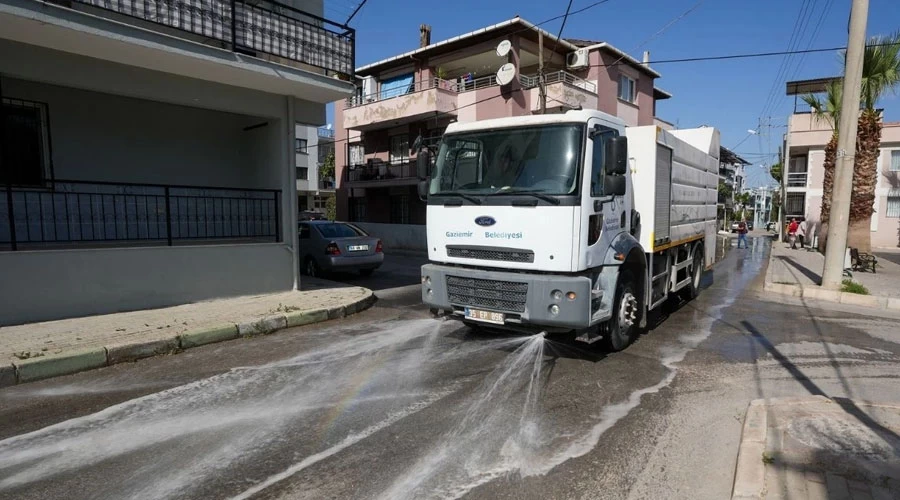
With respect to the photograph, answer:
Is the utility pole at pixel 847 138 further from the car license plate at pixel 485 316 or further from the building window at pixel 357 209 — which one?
the building window at pixel 357 209

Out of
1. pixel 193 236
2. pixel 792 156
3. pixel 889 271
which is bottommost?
pixel 889 271

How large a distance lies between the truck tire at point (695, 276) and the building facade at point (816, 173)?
69.2 ft

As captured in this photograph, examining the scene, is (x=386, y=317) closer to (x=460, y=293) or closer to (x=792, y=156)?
(x=460, y=293)

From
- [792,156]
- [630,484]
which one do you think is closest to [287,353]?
[630,484]

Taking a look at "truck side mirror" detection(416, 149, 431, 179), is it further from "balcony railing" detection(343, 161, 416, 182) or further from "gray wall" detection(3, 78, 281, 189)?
"balcony railing" detection(343, 161, 416, 182)

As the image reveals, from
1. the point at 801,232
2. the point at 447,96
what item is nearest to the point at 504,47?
the point at 447,96

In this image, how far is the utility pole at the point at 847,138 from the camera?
1084cm

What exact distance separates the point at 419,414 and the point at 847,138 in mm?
11430

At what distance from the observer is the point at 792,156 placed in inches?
1462

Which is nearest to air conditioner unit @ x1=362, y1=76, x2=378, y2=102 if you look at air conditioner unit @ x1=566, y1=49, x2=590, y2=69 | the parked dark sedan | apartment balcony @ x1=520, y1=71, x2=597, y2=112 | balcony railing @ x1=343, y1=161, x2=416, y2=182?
balcony railing @ x1=343, y1=161, x2=416, y2=182

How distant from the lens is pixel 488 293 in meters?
5.95

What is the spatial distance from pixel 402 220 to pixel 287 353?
67.8ft

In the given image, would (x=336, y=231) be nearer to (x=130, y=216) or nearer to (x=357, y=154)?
(x=130, y=216)

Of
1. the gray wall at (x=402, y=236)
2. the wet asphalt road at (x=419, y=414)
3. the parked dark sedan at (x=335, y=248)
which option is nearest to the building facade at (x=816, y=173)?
the gray wall at (x=402, y=236)
